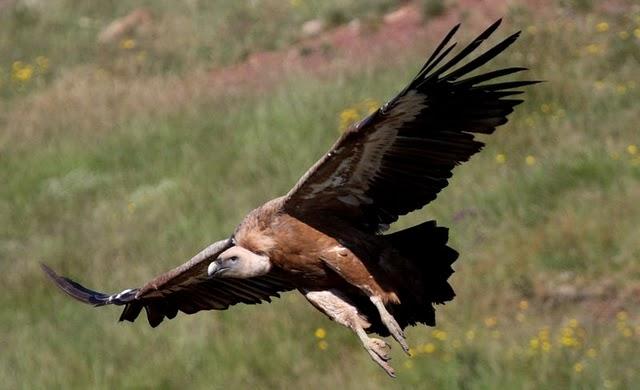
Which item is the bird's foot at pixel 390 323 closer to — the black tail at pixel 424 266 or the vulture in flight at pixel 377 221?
the vulture in flight at pixel 377 221

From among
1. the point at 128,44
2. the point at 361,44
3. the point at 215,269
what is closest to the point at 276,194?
the point at 361,44

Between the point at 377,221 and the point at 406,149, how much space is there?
1.74ft

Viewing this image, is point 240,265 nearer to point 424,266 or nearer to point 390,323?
point 390,323

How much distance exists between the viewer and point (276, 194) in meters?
14.0

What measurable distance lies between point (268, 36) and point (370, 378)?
31.3 feet

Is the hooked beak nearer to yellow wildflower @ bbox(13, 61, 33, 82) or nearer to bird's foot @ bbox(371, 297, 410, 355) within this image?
bird's foot @ bbox(371, 297, 410, 355)

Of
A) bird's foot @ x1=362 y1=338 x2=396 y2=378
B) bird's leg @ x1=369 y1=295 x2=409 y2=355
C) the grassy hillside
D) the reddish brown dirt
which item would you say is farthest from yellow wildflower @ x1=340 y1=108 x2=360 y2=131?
bird's foot @ x1=362 y1=338 x2=396 y2=378

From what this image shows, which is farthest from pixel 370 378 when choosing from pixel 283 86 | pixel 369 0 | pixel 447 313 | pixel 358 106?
pixel 369 0

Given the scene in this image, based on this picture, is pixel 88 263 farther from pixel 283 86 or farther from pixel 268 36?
pixel 268 36

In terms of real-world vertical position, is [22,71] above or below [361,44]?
below

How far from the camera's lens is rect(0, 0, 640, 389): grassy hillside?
35.8 ft

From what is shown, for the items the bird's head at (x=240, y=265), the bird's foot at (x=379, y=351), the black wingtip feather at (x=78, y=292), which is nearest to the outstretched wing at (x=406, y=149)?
the bird's head at (x=240, y=265)

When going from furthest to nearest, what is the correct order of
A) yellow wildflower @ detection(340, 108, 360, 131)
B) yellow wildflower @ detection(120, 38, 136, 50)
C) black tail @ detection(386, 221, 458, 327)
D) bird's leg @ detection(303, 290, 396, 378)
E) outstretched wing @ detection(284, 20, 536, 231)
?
yellow wildflower @ detection(120, 38, 136, 50), yellow wildflower @ detection(340, 108, 360, 131), black tail @ detection(386, 221, 458, 327), bird's leg @ detection(303, 290, 396, 378), outstretched wing @ detection(284, 20, 536, 231)

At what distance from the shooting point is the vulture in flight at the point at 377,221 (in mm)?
7422
